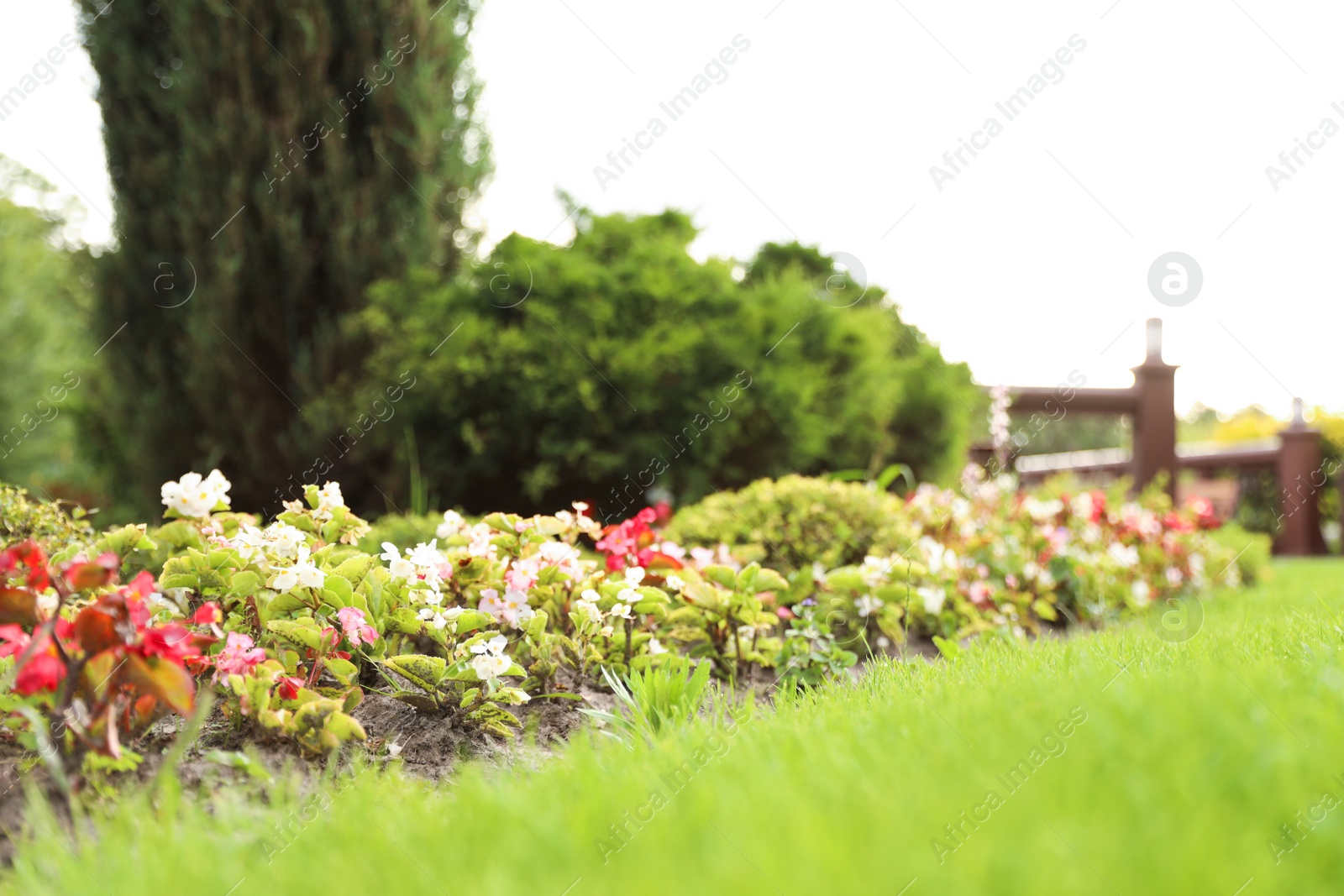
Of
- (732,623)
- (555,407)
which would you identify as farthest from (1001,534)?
(555,407)

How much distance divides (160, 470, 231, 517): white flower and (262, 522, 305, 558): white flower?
1.33 ft

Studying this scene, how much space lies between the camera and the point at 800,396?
6496 millimetres

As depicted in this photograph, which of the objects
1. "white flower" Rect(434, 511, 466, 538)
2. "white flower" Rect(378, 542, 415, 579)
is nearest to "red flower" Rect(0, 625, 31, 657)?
"white flower" Rect(378, 542, 415, 579)

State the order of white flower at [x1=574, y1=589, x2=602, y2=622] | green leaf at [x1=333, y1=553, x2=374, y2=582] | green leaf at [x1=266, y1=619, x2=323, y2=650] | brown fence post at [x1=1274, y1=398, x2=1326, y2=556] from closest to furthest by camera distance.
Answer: green leaf at [x1=266, y1=619, x2=323, y2=650] → green leaf at [x1=333, y1=553, x2=374, y2=582] → white flower at [x1=574, y1=589, x2=602, y2=622] → brown fence post at [x1=1274, y1=398, x2=1326, y2=556]

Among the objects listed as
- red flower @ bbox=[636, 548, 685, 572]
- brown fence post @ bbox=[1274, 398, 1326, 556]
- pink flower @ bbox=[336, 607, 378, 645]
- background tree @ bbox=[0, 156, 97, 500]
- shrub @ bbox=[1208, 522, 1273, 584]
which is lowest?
brown fence post @ bbox=[1274, 398, 1326, 556]

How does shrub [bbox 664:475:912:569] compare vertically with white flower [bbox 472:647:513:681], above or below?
below

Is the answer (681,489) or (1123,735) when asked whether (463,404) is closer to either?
(681,489)

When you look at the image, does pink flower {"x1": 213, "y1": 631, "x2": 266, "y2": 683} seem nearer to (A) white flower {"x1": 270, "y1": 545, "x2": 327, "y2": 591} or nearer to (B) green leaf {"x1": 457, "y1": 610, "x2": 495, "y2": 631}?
(A) white flower {"x1": 270, "y1": 545, "x2": 327, "y2": 591}

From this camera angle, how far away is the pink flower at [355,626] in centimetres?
241

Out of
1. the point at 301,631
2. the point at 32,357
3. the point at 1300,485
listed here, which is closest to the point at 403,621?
the point at 301,631

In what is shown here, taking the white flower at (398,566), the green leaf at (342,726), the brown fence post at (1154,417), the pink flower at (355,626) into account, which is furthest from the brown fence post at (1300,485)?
the green leaf at (342,726)

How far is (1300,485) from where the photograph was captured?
11.0 metres

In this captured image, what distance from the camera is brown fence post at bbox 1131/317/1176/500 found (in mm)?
9719

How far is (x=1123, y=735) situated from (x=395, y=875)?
122cm
